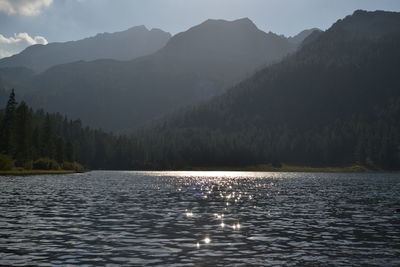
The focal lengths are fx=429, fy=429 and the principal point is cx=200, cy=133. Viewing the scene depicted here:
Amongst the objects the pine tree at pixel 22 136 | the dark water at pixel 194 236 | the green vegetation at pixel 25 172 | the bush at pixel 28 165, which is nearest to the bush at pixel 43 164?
the green vegetation at pixel 25 172

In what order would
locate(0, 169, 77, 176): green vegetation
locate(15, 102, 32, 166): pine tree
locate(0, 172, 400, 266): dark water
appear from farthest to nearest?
locate(15, 102, 32, 166): pine tree, locate(0, 169, 77, 176): green vegetation, locate(0, 172, 400, 266): dark water

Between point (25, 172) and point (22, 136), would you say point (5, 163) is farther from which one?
point (22, 136)

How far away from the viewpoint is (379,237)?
120 feet

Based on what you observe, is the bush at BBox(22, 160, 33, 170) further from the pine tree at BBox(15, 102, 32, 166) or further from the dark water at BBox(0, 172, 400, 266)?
the dark water at BBox(0, 172, 400, 266)

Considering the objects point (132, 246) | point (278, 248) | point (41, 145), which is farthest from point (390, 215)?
point (41, 145)

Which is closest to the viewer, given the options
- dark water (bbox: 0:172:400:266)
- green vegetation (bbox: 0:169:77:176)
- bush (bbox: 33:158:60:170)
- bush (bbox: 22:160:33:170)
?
dark water (bbox: 0:172:400:266)

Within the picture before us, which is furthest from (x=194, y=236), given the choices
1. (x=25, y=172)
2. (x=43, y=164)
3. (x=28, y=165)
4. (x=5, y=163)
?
(x=43, y=164)

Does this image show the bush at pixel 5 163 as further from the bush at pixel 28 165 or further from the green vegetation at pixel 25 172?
the bush at pixel 28 165

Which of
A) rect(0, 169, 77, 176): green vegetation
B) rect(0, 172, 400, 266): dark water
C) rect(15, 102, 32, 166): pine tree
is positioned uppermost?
rect(15, 102, 32, 166): pine tree

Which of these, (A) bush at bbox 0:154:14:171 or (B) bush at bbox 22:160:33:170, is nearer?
(A) bush at bbox 0:154:14:171

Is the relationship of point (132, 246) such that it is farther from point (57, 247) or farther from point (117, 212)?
point (117, 212)

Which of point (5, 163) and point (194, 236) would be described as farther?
point (5, 163)

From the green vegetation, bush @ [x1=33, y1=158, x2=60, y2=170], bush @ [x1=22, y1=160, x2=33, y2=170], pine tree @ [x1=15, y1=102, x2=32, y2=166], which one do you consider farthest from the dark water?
bush @ [x1=33, y1=158, x2=60, y2=170]

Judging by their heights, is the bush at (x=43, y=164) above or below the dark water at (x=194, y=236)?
above
